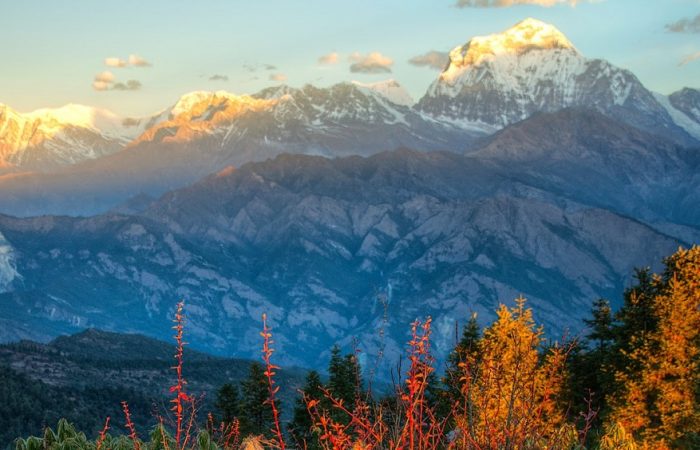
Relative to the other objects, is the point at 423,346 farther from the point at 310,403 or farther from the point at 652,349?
the point at 652,349

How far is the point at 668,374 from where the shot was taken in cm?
4262

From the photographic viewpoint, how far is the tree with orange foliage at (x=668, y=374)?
41188mm

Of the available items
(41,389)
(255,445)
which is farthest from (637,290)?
(41,389)

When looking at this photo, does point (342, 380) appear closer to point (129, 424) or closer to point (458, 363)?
point (458, 363)

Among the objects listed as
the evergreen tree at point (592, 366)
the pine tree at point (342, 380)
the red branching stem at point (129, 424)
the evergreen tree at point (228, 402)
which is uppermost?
the red branching stem at point (129, 424)

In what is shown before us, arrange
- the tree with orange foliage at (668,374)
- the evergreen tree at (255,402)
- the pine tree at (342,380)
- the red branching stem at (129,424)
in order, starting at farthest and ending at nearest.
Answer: the pine tree at (342,380), the evergreen tree at (255,402), the tree with orange foliage at (668,374), the red branching stem at (129,424)

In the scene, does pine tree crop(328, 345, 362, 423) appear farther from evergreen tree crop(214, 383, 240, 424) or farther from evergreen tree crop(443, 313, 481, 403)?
evergreen tree crop(443, 313, 481, 403)

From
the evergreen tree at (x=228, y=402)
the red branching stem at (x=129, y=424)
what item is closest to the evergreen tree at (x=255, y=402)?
the evergreen tree at (x=228, y=402)

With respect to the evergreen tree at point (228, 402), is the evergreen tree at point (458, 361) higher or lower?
higher

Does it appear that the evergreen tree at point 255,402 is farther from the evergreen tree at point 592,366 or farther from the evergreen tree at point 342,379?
the evergreen tree at point 592,366

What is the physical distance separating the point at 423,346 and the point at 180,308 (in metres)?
2.81

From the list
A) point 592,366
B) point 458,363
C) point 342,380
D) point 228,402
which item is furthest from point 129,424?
point 342,380

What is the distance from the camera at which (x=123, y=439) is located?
711 inches

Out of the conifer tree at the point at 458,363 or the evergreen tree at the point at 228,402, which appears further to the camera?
the evergreen tree at the point at 228,402
